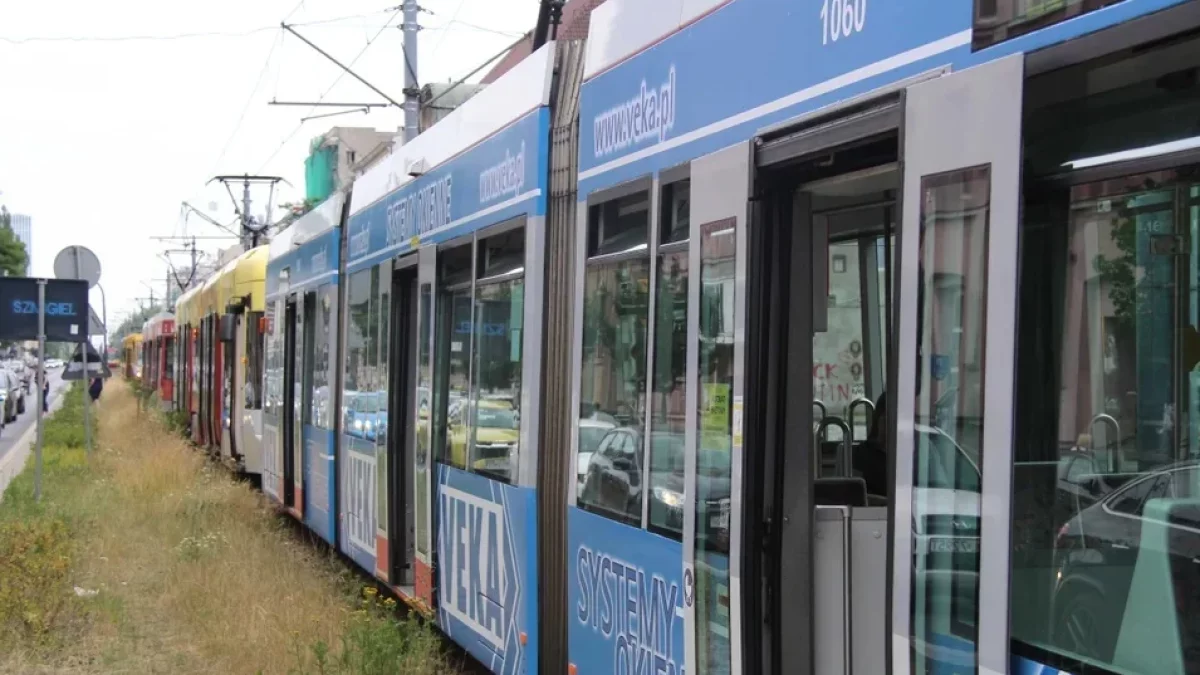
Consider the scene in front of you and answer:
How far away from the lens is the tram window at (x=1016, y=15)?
9.41 ft

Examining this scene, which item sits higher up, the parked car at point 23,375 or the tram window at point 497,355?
the tram window at point 497,355

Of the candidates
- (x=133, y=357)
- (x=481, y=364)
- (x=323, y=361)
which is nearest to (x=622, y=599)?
(x=481, y=364)

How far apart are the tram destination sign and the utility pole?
4.83m

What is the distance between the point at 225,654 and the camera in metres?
8.95

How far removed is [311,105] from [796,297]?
1679cm

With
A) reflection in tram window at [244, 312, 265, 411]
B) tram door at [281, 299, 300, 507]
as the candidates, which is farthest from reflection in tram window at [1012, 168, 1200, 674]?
reflection in tram window at [244, 312, 265, 411]

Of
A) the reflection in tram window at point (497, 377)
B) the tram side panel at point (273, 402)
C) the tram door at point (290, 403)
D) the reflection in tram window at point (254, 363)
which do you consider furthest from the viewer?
the reflection in tram window at point (254, 363)

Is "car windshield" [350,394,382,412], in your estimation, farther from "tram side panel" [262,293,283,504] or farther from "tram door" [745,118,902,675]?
"tram door" [745,118,902,675]

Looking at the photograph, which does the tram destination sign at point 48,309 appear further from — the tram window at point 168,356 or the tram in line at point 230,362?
the tram window at point 168,356

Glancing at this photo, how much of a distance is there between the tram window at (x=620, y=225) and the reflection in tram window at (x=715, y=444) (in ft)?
2.08

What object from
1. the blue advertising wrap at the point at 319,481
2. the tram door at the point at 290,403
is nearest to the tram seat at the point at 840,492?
the blue advertising wrap at the point at 319,481

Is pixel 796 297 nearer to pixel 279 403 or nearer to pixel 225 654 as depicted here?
pixel 225 654

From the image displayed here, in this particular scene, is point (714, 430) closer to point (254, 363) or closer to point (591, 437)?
point (591, 437)

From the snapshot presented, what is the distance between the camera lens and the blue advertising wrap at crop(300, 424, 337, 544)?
39.6 feet
